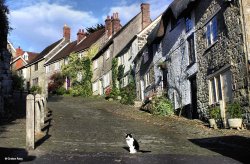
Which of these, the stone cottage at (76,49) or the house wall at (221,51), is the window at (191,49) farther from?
the stone cottage at (76,49)

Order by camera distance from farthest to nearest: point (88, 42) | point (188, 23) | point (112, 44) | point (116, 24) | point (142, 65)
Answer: point (88, 42) < point (116, 24) < point (112, 44) < point (142, 65) < point (188, 23)

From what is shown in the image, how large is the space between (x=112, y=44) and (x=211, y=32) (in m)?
23.2

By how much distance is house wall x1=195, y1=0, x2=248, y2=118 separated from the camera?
16703 millimetres

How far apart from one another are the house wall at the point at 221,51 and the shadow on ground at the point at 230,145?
10.3 ft

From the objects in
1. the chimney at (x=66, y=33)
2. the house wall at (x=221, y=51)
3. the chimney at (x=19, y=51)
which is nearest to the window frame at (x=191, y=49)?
the house wall at (x=221, y=51)

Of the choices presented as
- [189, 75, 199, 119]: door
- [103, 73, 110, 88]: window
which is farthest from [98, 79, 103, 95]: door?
[189, 75, 199, 119]: door

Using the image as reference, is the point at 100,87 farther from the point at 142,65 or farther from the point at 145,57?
the point at 145,57

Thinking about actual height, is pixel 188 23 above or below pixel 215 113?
above

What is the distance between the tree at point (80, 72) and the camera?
46.2 m

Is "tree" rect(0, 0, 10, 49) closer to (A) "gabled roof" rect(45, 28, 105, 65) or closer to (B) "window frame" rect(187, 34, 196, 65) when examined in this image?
(B) "window frame" rect(187, 34, 196, 65)

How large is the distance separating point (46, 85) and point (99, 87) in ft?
37.7

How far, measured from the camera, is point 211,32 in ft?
64.5

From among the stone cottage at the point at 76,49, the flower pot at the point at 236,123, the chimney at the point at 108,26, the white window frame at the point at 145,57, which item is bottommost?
the flower pot at the point at 236,123

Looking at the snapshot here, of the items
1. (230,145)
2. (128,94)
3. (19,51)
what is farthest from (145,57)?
(19,51)
